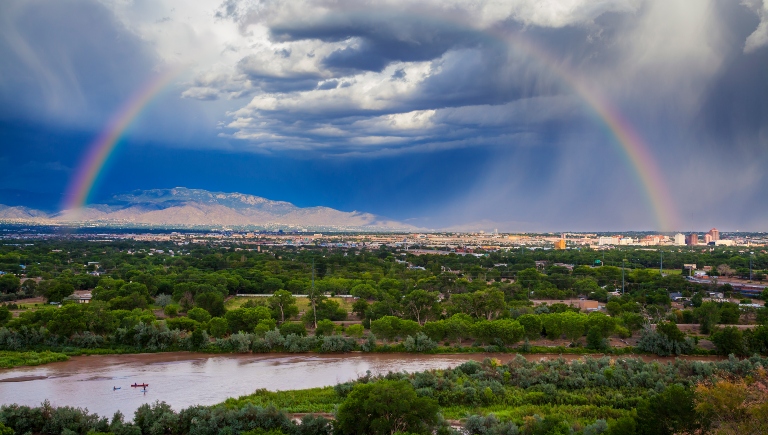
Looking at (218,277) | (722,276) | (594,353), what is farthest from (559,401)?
(722,276)

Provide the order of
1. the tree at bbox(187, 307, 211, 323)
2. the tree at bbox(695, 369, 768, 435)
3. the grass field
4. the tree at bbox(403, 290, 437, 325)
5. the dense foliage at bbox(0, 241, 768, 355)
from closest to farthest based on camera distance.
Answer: the tree at bbox(695, 369, 768, 435), the dense foliage at bbox(0, 241, 768, 355), the tree at bbox(187, 307, 211, 323), the tree at bbox(403, 290, 437, 325), the grass field

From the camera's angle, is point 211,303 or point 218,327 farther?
point 211,303

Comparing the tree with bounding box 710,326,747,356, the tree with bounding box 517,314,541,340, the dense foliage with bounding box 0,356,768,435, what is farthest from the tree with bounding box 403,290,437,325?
the tree with bounding box 710,326,747,356

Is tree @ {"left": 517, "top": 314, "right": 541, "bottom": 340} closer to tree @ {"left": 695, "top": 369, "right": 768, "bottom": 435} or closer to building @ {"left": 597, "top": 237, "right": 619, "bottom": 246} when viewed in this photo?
tree @ {"left": 695, "top": 369, "right": 768, "bottom": 435}

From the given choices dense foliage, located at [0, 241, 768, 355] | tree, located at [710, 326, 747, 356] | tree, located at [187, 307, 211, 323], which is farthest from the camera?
tree, located at [187, 307, 211, 323]

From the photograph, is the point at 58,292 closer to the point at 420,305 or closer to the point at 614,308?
the point at 420,305

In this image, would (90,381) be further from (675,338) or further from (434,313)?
(675,338)

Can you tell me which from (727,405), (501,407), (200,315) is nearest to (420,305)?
(200,315)
